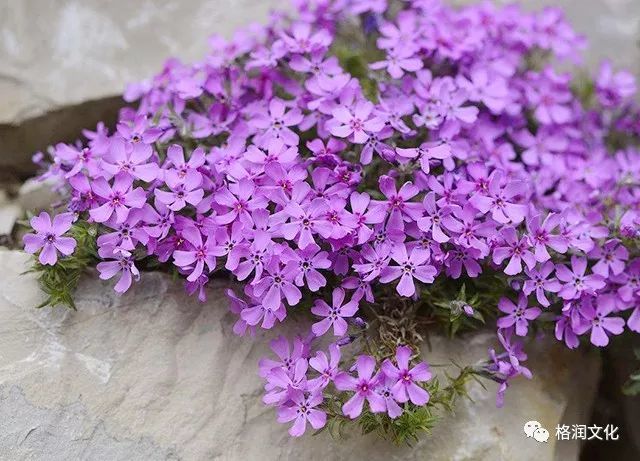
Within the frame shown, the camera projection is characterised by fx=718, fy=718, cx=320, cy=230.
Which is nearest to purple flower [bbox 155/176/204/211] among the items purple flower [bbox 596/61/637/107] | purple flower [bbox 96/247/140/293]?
purple flower [bbox 96/247/140/293]

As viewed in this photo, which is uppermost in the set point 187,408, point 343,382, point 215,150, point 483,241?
point 215,150

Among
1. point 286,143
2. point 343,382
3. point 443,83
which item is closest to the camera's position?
point 343,382

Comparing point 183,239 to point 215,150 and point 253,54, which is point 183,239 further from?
point 253,54

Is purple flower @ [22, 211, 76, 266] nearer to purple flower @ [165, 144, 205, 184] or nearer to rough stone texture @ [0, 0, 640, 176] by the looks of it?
purple flower @ [165, 144, 205, 184]

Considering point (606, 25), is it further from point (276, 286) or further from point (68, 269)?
point (68, 269)

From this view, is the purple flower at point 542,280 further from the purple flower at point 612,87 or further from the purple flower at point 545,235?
the purple flower at point 612,87

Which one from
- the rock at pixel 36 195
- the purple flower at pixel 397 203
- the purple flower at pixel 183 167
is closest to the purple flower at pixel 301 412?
the purple flower at pixel 397 203

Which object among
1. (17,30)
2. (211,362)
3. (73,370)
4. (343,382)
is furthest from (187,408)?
(17,30)
